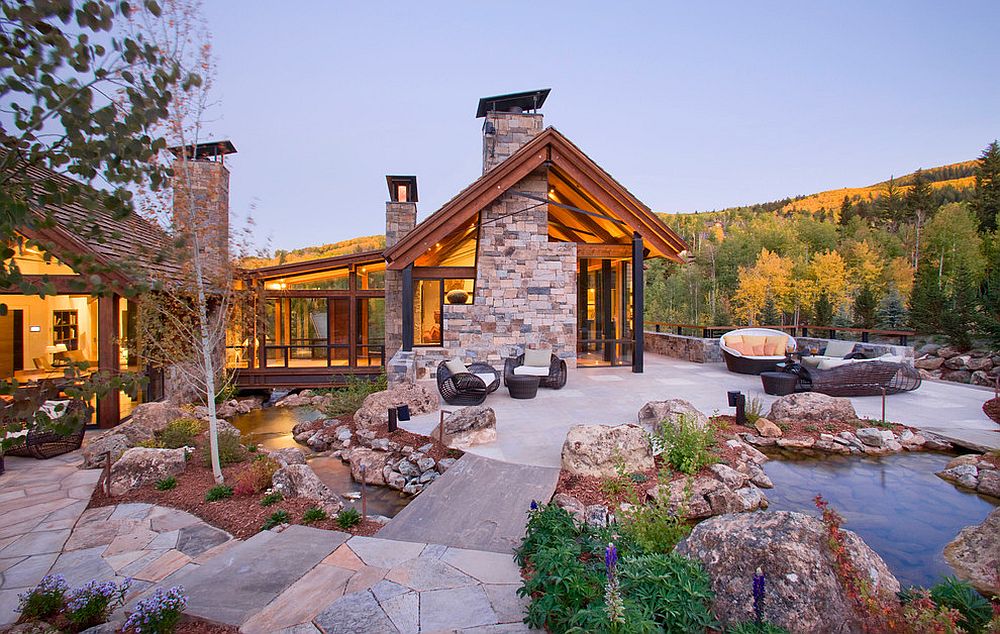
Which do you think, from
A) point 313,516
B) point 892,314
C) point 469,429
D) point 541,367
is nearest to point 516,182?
point 541,367

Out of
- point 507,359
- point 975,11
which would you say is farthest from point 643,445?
point 975,11

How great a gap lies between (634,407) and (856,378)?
434 cm

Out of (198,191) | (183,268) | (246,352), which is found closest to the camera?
(183,268)

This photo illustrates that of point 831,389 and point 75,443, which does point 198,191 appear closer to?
point 75,443

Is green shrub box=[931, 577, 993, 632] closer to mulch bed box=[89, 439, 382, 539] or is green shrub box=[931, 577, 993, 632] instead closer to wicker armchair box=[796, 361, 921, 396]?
mulch bed box=[89, 439, 382, 539]

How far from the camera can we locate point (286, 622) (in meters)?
2.90

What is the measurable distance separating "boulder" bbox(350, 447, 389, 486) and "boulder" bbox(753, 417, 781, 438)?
5.39m

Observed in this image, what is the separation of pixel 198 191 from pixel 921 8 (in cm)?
2401

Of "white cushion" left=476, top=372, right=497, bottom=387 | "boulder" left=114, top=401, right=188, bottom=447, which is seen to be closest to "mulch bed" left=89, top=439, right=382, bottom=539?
"boulder" left=114, top=401, right=188, bottom=447

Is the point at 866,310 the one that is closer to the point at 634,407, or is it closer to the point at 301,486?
the point at 634,407

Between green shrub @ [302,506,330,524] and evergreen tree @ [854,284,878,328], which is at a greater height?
evergreen tree @ [854,284,878,328]

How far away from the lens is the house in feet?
34.9

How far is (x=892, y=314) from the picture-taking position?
21.6 metres

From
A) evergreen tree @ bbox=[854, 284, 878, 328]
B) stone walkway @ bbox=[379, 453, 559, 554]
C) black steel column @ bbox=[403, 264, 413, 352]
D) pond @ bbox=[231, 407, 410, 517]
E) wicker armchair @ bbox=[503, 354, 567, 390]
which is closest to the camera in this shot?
stone walkway @ bbox=[379, 453, 559, 554]
